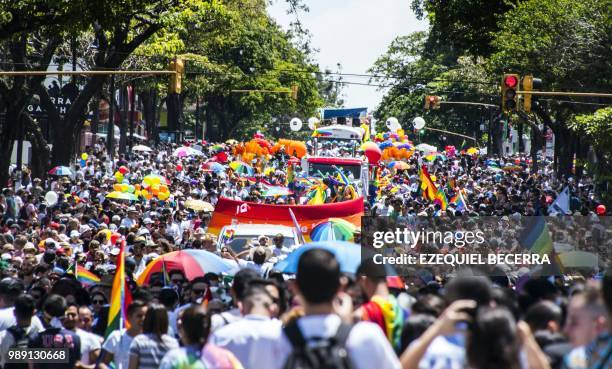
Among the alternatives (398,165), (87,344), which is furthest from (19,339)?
(398,165)

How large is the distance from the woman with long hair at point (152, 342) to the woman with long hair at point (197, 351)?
926 millimetres

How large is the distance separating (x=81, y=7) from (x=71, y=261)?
799cm

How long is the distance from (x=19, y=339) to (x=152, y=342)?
5.93 ft

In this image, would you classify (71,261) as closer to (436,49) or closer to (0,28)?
(0,28)

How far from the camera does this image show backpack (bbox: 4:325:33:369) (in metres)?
9.58

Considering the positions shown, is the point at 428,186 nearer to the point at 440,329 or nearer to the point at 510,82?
the point at 510,82

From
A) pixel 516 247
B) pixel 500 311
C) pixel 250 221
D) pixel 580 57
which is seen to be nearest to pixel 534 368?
pixel 500 311

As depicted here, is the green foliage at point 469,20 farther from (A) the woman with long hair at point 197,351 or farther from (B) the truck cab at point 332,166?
(A) the woman with long hair at point 197,351

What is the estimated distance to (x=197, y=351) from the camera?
7250 millimetres

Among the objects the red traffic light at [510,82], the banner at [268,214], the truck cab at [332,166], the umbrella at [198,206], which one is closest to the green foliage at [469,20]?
the truck cab at [332,166]

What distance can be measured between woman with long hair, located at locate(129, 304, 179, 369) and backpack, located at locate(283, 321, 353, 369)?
2.62 metres

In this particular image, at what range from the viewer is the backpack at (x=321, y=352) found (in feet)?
18.1

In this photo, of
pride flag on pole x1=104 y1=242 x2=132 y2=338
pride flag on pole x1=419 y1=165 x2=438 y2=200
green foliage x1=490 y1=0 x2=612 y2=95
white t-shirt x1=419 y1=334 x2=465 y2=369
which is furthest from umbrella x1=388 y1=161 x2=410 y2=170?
white t-shirt x1=419 y1=334 x2=465 y2=369

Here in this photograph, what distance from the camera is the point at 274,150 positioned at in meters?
52.1
